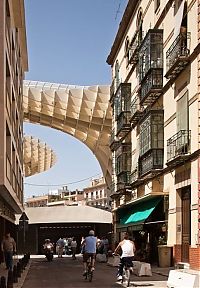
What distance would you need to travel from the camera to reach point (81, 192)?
18350 centimetres

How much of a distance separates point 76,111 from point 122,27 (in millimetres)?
19362

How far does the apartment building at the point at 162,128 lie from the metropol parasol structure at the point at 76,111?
18.2 metres

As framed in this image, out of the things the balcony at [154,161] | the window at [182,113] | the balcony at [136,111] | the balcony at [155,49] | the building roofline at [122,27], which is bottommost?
the balcony at [154,161]

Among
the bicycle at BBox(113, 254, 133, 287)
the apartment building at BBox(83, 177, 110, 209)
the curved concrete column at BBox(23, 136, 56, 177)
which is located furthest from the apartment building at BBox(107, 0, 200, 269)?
the apartment building at BBox(83, 177, 110, 209)

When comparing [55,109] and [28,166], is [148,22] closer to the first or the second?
[55,109]

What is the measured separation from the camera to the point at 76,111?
60125 millimetres

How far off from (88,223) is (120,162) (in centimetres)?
2279

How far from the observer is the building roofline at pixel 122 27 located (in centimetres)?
3713

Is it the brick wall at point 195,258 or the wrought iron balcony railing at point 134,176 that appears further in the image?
the wrought iron balcony railing at point 134,176

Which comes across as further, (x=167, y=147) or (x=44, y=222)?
(x=44, y=222)

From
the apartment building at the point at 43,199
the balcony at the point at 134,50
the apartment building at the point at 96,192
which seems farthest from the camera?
the apartment building at the point at 43,199

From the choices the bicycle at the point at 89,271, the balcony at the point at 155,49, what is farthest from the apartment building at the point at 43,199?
the bicycle at the point at 89,271

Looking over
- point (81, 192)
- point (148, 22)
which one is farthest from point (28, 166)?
point (81, 192)

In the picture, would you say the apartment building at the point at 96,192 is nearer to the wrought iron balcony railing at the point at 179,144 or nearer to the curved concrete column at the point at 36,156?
the curved concrete column at the point at 36,156
